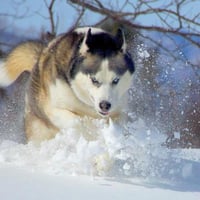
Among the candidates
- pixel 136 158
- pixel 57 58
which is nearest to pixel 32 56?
pixel 57 58

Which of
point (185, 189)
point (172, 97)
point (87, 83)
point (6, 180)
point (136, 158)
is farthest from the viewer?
point (172, 97)

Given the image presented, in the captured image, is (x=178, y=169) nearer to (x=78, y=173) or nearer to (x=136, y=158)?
(x=136, y=158)

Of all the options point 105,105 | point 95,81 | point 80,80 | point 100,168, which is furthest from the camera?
point 80,80

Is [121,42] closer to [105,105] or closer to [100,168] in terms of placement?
[105,105]

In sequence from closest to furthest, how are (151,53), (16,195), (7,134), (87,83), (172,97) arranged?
(16,195) < (87,83) < (7,134) < (151,53) < (172,97)

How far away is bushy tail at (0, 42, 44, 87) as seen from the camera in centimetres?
427

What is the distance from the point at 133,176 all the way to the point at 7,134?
2.09 m

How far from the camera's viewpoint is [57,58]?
11.9 feet

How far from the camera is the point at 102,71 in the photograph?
3.37 meters

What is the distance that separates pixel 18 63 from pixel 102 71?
1122 millimetres

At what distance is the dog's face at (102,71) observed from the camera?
3311 millimetres

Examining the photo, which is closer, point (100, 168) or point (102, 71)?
point (100, 168)

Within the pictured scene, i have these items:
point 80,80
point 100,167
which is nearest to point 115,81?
point 80,80

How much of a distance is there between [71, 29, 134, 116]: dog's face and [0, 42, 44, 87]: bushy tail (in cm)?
80
